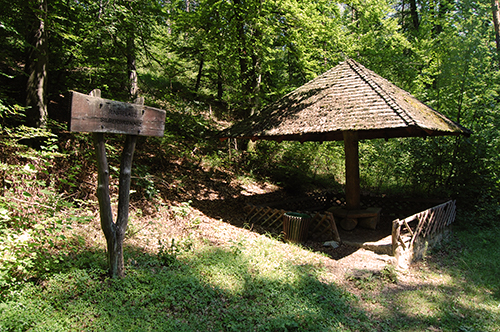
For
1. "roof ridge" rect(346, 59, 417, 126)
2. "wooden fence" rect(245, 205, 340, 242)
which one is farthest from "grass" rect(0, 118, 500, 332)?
"roof ridge" rect(346, 59, 417, 126)

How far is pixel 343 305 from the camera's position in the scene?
4730 millimetres

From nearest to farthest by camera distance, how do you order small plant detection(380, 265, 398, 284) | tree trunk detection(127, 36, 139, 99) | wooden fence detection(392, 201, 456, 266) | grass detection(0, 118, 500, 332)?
1. grass detection(0, 118, 500, 332)
2. small plant detection(380, 265, 398, 284)
3. wooden fence detection(392, 201, 456, 266)
4. tree trunk detection(127, 36, 139, 99)

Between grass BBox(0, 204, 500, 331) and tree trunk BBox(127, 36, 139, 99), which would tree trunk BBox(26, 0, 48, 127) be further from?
grass BBox(0, 204, 500, 331)

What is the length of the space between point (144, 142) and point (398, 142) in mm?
10988

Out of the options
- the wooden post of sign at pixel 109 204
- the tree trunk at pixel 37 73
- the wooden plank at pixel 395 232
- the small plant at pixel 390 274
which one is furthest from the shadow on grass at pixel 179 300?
the tree trunk at pixel 37 73

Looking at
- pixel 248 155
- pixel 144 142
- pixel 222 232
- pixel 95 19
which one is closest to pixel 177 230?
pixel 222 232

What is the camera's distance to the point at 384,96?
7.88 m

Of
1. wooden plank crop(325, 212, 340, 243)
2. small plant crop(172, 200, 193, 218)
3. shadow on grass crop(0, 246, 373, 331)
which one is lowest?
shadow on grass crop(0, 246, 373, 331)

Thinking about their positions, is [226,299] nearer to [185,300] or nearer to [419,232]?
[185,300]

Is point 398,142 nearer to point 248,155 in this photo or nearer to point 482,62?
point 482,62

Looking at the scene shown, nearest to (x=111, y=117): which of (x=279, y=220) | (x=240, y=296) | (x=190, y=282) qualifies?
(x=190, y=282)

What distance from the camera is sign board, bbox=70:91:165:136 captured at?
3459mm

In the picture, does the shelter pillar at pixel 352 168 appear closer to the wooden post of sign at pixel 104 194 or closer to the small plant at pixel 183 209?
the small plant at pixel 183 209

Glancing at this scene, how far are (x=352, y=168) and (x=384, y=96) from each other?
233 cm
